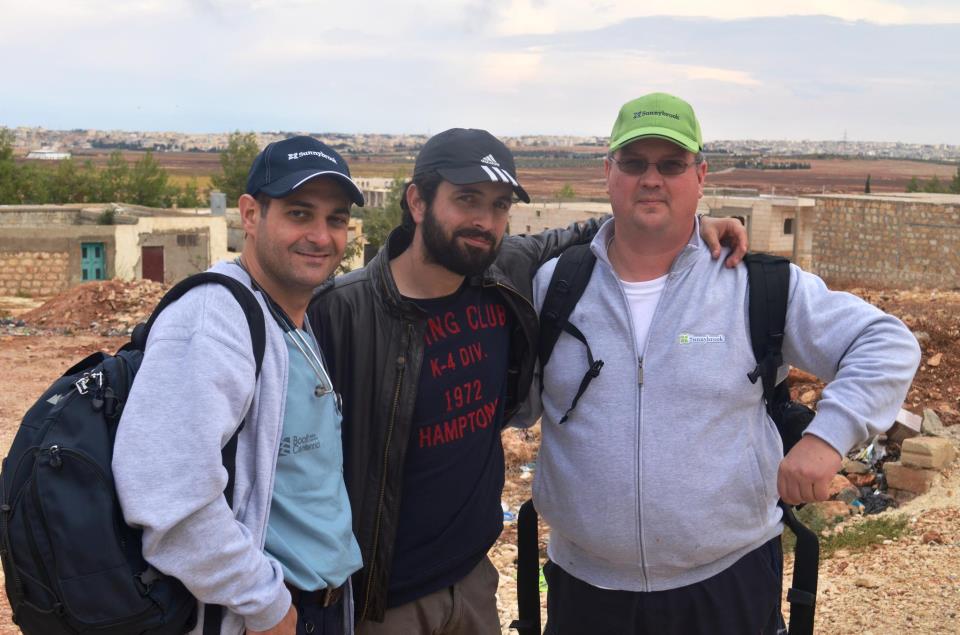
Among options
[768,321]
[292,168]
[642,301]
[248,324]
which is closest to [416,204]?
[292,168]

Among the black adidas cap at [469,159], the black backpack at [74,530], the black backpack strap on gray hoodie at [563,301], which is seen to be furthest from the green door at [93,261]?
the black backpack at [74,530]

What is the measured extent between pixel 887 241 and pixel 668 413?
2381 centimetres

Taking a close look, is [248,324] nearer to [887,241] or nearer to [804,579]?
[804,579]

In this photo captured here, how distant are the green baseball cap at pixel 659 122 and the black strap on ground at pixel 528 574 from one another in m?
1.24

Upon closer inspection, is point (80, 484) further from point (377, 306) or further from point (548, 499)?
point (548, 499)

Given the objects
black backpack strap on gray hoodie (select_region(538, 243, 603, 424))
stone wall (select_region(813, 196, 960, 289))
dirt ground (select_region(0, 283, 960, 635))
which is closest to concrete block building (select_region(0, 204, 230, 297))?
dirt ground (select_region(0, 283, 960, 635))

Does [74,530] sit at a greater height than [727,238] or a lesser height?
lesser

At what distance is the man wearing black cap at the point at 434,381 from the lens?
8.79 ft

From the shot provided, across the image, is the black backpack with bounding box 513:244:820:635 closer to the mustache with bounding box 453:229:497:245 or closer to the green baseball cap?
the mustache with bounding box 453:229:497:245

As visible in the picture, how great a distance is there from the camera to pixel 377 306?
276cm

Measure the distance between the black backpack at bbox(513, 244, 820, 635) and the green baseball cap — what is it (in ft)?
1.24

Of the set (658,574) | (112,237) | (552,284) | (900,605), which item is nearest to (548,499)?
(658,574)

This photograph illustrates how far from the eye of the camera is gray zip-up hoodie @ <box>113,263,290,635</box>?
1.93 meters

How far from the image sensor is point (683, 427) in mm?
2672
